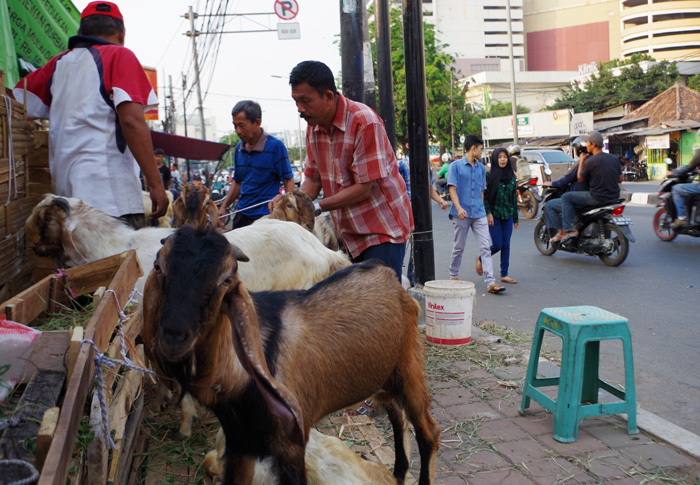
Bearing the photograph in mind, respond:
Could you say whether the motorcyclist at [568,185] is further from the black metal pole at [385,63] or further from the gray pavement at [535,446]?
the gray pavement at [535,446]

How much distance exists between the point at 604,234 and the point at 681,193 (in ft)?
6.12

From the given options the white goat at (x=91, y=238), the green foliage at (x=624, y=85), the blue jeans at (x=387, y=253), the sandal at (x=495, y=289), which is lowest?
the sandal at (x=495, y=289)

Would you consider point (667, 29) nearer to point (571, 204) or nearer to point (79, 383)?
point (571, 204)

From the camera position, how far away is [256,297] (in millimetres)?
2354

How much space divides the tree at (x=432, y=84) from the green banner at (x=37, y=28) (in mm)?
15111

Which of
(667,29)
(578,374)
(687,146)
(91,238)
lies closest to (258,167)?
(91,238)

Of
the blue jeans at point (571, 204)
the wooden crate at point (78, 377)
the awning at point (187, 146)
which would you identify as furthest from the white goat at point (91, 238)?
the blue jeans at point (571, 204)

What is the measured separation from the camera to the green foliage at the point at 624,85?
152ft

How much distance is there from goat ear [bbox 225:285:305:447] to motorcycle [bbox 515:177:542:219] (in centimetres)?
1487

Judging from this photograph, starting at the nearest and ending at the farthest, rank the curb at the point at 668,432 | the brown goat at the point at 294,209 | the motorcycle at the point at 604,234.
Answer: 1. the curb at the point at 668,432
2. the brown goat at the point at 294,209
3. the motorcycle at the point at 604,234

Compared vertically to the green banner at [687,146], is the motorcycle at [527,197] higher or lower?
lower

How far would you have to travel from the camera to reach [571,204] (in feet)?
31.4

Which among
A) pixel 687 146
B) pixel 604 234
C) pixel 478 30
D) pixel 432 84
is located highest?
pixel 478 30

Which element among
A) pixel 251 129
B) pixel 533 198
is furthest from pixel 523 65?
pixel 251 129
